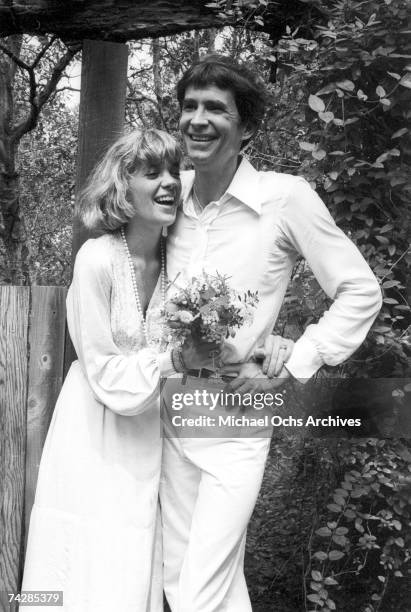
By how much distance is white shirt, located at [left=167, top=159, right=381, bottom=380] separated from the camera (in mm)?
2797

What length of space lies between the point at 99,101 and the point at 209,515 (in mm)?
1874

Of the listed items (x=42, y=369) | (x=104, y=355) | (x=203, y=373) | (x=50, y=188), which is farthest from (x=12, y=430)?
(x=50, y=188)

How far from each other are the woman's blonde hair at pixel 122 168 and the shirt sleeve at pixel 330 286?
49cm

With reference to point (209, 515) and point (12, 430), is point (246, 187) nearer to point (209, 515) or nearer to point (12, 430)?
point (209, 515)

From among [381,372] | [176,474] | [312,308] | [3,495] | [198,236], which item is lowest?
[3,495]

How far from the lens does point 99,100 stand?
3529 mm

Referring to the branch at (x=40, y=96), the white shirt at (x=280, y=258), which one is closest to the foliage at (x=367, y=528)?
the white shirt at (x=280, y=258)

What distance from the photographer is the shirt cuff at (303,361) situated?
2775mm

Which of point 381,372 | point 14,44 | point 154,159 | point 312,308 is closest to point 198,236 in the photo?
point 154,159

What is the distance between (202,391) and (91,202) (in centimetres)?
81

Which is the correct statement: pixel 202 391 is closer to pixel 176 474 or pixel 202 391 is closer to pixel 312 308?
pixel 176 474

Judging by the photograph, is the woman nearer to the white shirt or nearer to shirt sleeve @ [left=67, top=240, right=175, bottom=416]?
shirt sleeve @ [left=67, top=240, right=175, bottom=416]

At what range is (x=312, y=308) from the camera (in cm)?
357

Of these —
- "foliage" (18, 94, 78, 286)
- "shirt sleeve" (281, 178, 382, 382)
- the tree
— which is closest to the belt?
"shirt sleeve" (281, 178, 382, 382)
